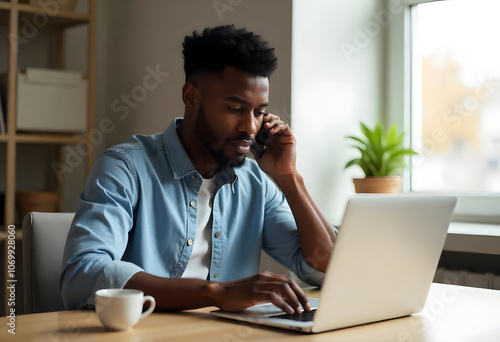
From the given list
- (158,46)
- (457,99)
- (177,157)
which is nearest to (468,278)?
(457,99)

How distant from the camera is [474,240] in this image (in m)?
1.88

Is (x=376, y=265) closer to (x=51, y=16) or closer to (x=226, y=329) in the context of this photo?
(x=226, y=329)

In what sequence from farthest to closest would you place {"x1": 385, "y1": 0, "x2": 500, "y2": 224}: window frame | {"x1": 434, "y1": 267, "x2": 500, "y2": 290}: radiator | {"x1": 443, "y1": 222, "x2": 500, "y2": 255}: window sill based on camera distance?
{"x1": 385, "y1": 0, "x2": 500, "y2": 224}: window frame < {"x1": 434, "y1": 267, "x2": 500, "y2": 290}: radiator < {"x1": 443, "y1": 222, "x2": 500, "y2": 255}: window sill

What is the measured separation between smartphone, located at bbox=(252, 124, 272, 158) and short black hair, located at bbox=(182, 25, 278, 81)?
205 millimetres

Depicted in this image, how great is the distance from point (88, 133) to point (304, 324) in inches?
78.2

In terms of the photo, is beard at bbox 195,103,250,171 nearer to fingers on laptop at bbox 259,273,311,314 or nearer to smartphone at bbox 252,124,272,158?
smartphone at bbox 252,124,272,158

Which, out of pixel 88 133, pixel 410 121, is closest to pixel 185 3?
pixel 88 133

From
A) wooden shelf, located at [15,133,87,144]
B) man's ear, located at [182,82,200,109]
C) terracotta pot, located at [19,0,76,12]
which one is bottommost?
wooden shelf, located at [15,133,87,144]

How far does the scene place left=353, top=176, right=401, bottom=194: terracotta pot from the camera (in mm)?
2236

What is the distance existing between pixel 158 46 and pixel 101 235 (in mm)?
1638

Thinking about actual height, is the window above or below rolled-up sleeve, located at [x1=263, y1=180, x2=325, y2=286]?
above

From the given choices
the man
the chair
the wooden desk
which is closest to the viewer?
the wooden desk

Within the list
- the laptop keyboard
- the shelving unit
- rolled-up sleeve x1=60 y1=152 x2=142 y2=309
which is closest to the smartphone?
rolled-up sleeve x1=60 y1=152 x2=142 y2=309

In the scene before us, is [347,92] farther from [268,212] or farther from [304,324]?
[304,324]
